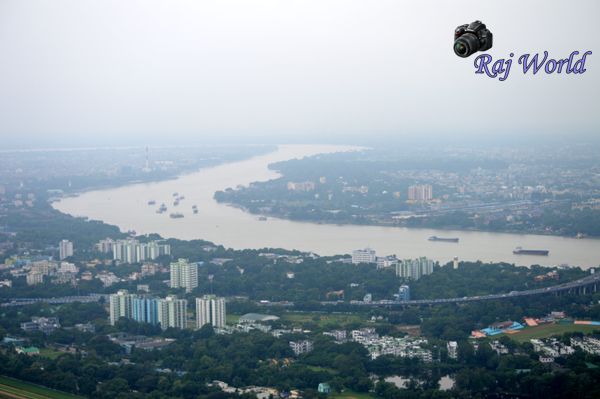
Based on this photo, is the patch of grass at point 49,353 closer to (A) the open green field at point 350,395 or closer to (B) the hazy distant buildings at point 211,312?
(B) the hazy distant buildings at point 211,312

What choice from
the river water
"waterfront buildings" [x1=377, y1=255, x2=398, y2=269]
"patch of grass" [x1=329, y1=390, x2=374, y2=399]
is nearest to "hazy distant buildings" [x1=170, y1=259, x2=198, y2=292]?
"waterfront buildings" [x1=377, y1=255, x2=398, y2=269]

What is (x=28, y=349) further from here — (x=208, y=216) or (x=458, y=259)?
(x=208, y=216)

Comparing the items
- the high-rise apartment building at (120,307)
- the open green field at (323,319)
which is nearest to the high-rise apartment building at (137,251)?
the high-rise apartment building at (120,307)

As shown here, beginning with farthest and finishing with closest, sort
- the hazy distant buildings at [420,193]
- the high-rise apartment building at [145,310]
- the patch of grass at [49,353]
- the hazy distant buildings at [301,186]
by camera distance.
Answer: the hazy distant buildings at [301,186]
the hazy distant buildings at [420,193]
the high-rise apartment building at [145,310]
the patch of grass at [49,353]

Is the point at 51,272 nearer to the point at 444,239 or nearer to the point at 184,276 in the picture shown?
the point at 184,276

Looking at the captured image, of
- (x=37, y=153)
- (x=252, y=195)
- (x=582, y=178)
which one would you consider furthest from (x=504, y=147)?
(x=37, y=153)

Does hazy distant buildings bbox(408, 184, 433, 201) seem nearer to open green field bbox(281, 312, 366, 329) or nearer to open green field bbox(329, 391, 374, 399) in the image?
open green field bbox(281, 312, 366, 329)

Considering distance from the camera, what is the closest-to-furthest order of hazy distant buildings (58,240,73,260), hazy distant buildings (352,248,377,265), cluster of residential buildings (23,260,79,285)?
cluster of residential buildings (23,260,79,285)
hazy distant buildings (352,248,377,265)
hazy distant buildings (58,240,73,260)
